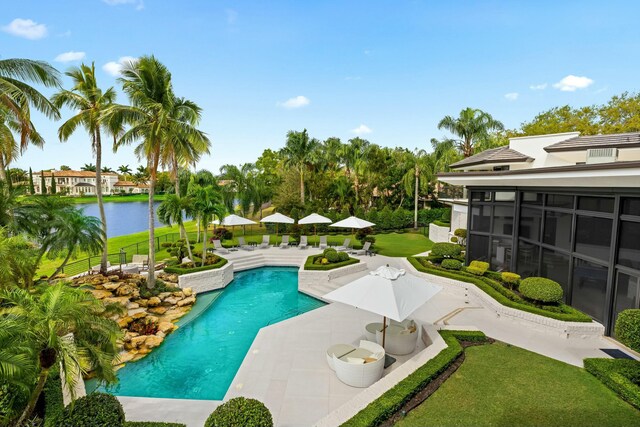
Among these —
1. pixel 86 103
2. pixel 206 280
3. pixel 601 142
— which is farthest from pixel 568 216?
pixel 86 103

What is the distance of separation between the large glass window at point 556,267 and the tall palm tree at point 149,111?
16434 mm

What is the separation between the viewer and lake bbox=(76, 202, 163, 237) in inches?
1584

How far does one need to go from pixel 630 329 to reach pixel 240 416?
7.82m

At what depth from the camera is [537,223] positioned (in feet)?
42.5

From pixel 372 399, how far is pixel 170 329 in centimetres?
869

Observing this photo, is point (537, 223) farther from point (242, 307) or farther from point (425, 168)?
point (425, 168)

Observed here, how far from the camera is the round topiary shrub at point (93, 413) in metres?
5.23

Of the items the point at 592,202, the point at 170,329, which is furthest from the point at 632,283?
the point at 170,329

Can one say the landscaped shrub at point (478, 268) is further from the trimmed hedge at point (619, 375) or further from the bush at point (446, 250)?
the trimmed hedge at point (619, 375)

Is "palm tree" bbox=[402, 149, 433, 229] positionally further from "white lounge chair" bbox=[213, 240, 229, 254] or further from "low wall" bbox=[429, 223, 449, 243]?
"white lounge chair" bbox=[213, 240, 229, 254]

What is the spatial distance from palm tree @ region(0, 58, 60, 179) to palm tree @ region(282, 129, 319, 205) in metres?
23.1

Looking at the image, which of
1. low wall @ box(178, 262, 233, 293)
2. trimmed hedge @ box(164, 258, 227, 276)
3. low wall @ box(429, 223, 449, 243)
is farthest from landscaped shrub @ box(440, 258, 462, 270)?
low wall @ box(429, 223, 449, 243)

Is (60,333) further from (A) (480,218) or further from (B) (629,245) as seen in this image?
(A) (480,218)

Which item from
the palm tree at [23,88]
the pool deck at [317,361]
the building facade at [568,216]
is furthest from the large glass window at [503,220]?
the palm tree at [23,88]
